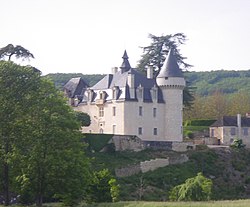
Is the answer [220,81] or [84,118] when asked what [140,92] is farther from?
[220,81]

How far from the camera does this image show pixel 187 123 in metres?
81.6

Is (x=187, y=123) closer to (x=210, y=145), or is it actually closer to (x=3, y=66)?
(x=210, y=145)

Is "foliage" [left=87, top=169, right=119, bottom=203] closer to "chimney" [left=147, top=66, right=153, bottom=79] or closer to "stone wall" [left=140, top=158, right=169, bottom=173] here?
"stone wall" [left=140, top=158, right=169, bottom=173]

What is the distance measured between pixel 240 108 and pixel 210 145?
2607 cm

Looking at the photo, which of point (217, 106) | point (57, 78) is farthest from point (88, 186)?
point (57, 78)

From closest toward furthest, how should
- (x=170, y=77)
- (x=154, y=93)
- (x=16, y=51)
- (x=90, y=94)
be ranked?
(x=16, y=51) < (x=154, y=93) < (x=170, y=77) < (x=90, y=94)

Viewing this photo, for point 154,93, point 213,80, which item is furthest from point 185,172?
point 213,80

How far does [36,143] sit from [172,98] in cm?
2708

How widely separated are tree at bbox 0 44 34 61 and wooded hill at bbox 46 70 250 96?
7169 centimetres

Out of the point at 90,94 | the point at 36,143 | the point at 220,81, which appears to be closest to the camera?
the point at 36,143

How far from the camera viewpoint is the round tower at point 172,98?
6281 centimetres

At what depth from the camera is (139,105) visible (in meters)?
61.5

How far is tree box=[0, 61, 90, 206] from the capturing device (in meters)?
37.7

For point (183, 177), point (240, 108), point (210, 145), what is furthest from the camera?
point (240, 108)
